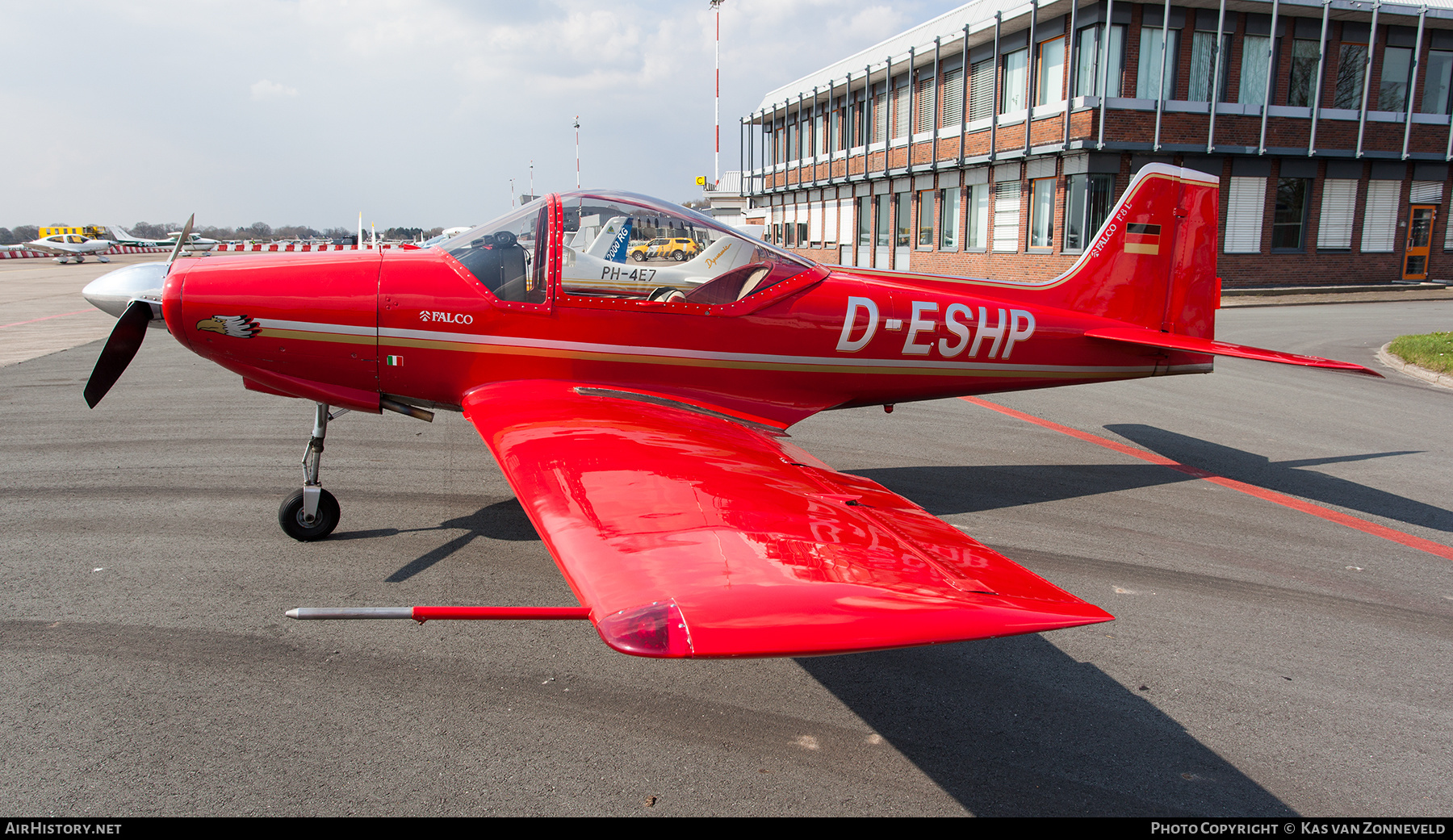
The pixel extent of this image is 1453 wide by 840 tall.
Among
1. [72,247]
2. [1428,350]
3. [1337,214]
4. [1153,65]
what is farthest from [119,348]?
[72,247]

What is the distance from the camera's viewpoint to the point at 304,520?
4.82 metres

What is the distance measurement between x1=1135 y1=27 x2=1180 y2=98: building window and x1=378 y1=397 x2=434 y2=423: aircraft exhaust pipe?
23.0m

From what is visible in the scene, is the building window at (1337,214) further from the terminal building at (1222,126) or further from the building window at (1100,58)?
the building window at (1100,58)

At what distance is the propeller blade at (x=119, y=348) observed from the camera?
4.43 m

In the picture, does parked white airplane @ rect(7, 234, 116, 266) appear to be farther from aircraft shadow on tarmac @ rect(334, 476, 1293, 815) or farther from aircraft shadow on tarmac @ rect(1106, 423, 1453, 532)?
aircraft shadow on tarmac @ rect(334, 476, 1293, 815)

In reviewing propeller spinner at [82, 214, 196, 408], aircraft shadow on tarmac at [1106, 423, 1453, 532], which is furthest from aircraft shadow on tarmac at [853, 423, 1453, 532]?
propeller spinner at [82, 214, 196, 408]

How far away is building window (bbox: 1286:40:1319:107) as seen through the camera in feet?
73.8

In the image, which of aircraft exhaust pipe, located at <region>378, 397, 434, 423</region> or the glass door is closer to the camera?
aircraft exhaust pipe, located at <region>378, 397, 434, 423</region>

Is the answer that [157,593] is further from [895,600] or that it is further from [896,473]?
[896,473]

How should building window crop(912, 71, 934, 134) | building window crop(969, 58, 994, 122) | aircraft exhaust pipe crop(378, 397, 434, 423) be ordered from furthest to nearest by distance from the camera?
1. building window crop(912, 71, 934, 134)
2. building window crop(969, 58, 994, 122)
3. aircraft exhaust pipe crop(378, 397, 434, 423)

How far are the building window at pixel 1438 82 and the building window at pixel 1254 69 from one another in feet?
19.5

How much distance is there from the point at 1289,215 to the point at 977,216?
29.6ft

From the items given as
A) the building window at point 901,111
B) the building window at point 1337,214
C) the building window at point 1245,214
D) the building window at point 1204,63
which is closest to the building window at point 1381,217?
the building window at point 1337,214
